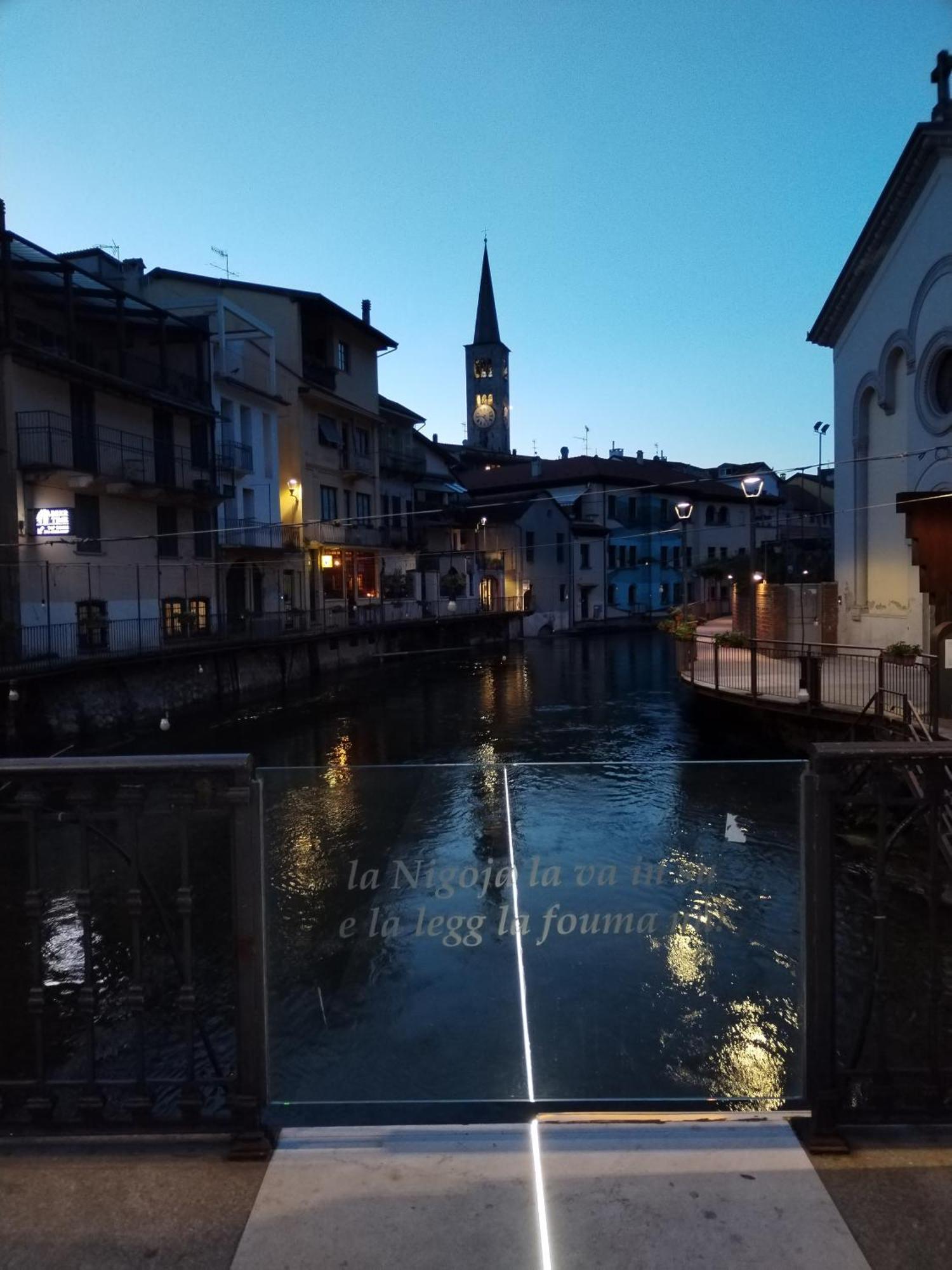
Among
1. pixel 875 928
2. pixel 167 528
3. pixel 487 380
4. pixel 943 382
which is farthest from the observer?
pixel 487 380

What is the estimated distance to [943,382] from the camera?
20672 millimetres

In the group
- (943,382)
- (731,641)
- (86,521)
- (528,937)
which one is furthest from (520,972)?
(86,521)

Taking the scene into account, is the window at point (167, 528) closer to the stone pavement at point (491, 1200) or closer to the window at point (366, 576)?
the window at point (366, 576)

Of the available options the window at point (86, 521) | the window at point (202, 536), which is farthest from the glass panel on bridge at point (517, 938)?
the window at point (202, 536)

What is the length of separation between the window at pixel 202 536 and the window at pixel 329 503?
10.6 meters

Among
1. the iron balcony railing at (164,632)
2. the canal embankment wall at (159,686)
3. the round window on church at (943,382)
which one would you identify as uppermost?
the round window on church at (943,382)

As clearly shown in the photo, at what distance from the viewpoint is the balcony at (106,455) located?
25.5 m

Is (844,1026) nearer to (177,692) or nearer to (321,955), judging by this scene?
(321,955)

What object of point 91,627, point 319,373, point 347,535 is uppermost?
point 319,373

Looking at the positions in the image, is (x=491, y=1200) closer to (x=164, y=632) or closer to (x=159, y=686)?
(x=159, y=686)

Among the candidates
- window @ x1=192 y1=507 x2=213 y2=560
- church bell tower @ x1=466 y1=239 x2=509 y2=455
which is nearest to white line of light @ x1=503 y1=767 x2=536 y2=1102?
window @ x1=192 y1=507 x2=213 y2=560

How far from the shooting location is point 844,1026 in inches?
253

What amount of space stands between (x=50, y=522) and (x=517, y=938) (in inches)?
979

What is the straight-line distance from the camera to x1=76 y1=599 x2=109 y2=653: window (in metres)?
26.4
